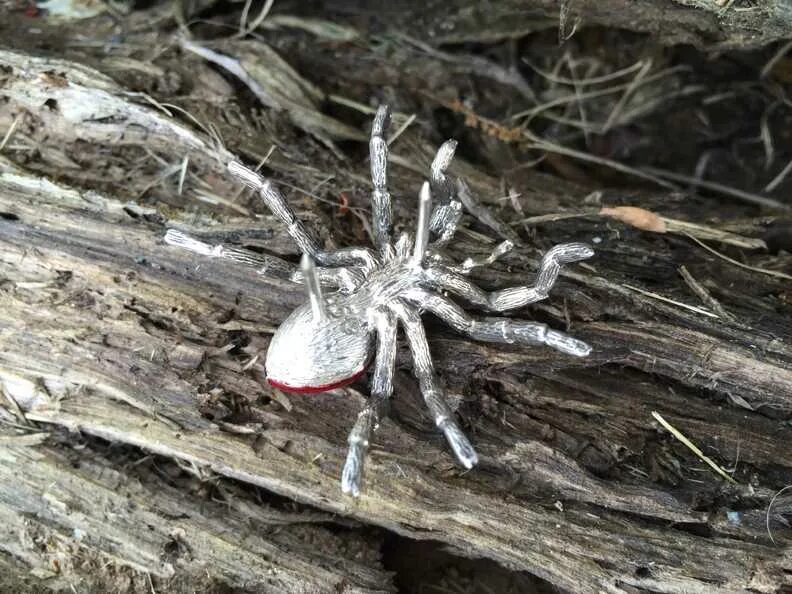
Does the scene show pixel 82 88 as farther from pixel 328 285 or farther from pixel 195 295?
pixel 328 285

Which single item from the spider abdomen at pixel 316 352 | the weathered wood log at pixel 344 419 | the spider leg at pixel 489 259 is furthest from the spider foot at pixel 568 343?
the spider abdomen at pixel 316 352

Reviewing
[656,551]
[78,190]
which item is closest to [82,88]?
[78,190]

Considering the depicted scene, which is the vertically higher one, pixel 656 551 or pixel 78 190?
pixel 78 190

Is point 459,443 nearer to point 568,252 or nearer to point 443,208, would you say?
point 568,252

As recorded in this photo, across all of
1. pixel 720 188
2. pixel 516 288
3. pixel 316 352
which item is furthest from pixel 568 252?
pixel 720 188

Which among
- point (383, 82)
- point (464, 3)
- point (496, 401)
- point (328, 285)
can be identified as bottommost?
point (496, 401)

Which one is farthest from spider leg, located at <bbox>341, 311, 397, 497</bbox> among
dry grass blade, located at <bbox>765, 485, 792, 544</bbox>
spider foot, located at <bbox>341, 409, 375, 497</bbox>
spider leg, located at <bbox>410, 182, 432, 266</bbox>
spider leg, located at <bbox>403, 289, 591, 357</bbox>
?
dry grass blade, located at <bbox>765, 485, 792, 544</bbox>

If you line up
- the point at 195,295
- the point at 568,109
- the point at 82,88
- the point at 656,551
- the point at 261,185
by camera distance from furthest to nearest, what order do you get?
the point at 568,109, the point at 82,88, the point at 195,295, the point at 261,185, the point at 656,551
